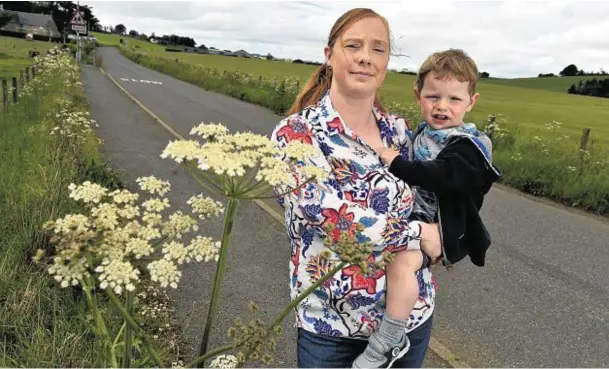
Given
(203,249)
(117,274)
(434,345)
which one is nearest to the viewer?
(117,274)

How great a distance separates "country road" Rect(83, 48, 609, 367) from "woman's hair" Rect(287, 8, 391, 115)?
7.96ft

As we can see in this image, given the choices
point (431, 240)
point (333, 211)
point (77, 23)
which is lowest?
point (431, 240)

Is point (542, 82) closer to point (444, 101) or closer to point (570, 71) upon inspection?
point (570, 71)

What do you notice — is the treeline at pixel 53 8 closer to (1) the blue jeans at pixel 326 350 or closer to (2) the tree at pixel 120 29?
(2) the tree at pixel 120 29

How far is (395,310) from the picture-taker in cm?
185

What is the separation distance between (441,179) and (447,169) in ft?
0.18

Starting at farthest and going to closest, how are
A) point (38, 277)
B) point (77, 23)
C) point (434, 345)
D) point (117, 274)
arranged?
point (77, 23) < point (434, 345) < point (38, 277) < point (117, 274)

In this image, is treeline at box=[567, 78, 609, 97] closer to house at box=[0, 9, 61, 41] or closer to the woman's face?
the woman's face

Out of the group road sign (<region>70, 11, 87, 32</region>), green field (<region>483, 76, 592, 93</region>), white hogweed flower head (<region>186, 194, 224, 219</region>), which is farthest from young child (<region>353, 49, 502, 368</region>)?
green field (<region>483, 76, 592, 93</region>)

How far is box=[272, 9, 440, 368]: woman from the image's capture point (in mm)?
1721

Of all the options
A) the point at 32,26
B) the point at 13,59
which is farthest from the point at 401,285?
the point at 32,26

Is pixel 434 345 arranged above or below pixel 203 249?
below

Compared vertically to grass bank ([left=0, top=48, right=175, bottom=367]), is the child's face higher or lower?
higher

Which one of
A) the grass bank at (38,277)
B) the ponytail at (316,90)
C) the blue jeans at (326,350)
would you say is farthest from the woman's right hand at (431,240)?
the grass bank at (38,277)
